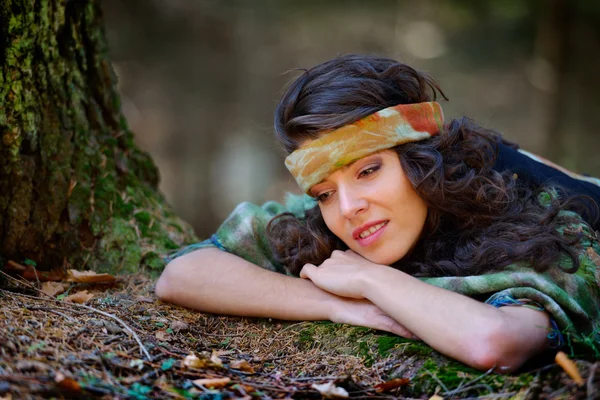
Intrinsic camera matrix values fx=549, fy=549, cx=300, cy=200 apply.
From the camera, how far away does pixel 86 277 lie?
115 inches

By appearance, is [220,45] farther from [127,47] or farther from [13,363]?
[13,363]

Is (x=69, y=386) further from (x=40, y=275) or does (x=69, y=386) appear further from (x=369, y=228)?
(x=40, y=275)

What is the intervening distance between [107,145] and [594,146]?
7.65 meters

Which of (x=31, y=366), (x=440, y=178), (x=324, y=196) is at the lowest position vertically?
(x=31, y=366)

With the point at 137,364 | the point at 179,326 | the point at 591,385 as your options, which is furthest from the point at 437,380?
the point at 179,326

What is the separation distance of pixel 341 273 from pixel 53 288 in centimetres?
145

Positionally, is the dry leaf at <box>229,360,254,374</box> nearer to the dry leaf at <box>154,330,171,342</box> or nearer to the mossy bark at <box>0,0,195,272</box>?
the dry leaf at <box>154,330,171,342</box>

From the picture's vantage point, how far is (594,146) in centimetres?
848

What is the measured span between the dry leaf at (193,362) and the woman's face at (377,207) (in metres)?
0.94

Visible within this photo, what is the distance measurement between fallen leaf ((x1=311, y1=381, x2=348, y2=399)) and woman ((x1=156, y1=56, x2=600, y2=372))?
1.50 feet

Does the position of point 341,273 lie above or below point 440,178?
below

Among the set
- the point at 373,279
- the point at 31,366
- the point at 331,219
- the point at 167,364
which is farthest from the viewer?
the point at 331,219

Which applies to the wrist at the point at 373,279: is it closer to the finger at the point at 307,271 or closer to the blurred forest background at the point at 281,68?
the finger at the point at 307,271

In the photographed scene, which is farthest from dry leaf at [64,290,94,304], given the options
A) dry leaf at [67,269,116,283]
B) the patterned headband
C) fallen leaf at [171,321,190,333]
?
the patterned headband
